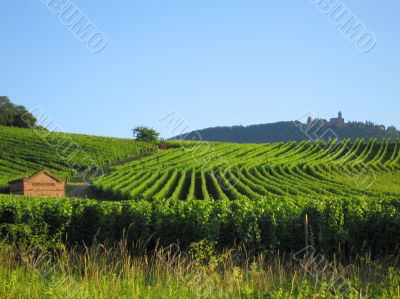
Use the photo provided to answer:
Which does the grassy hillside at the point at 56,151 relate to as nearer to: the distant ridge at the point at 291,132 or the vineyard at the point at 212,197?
the vineyard at the point at 212,197

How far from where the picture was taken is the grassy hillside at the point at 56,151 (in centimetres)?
6191

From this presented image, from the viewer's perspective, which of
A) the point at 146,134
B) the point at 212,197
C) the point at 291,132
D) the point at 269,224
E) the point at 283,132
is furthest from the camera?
the point at 283,132

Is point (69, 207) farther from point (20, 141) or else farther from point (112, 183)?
point (20, 141)

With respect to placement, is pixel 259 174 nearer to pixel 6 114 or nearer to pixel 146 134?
pixel 146 134

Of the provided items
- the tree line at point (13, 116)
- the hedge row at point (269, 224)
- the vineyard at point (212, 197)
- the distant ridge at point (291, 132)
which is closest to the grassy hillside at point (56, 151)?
the vineyard at point (212, 197)

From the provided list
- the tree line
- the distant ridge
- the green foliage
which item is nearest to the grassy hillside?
the tree line

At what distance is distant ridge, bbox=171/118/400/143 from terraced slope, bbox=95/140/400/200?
228 ft

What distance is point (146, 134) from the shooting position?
291ft

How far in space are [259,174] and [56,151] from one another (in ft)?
112

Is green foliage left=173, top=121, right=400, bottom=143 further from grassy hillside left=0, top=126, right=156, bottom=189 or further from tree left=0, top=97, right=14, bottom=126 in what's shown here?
grassy hillside left=0, top=126, right=156, bottom=189

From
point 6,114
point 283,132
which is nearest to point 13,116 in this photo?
point 6,114

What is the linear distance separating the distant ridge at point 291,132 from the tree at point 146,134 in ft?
168

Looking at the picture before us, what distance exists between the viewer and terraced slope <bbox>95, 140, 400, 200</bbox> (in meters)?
39.6

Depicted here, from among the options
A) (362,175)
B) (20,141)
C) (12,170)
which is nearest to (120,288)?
(362,175)
